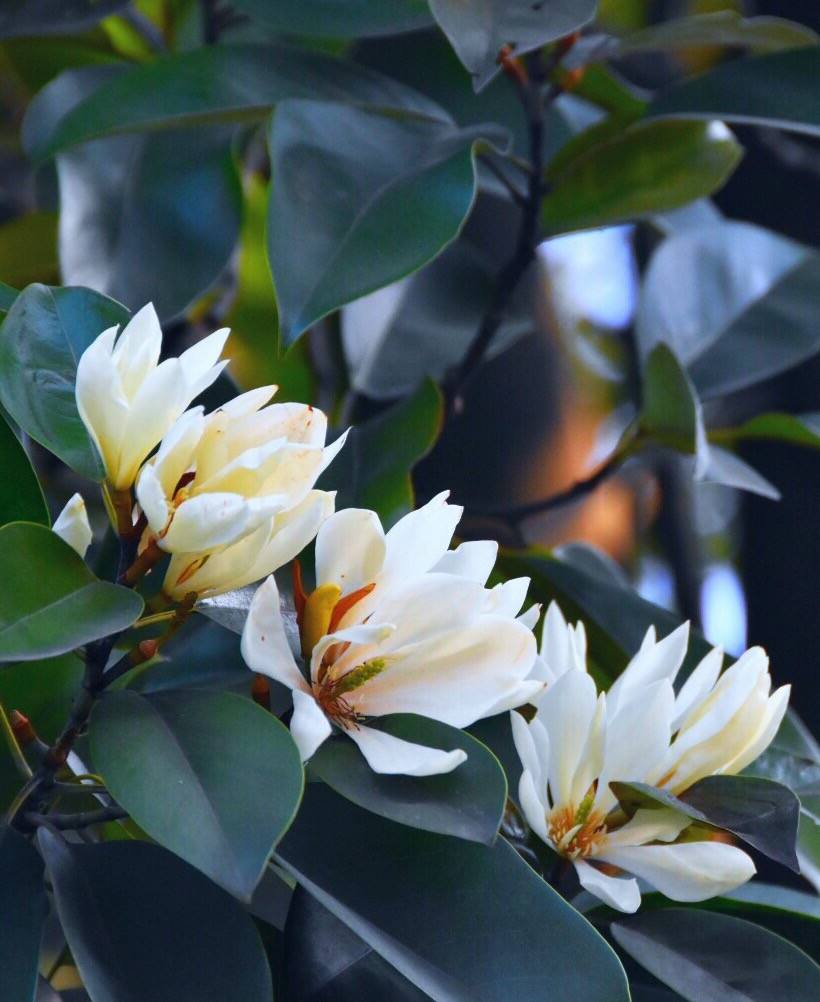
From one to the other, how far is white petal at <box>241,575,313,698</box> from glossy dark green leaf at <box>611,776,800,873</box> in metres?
0.13

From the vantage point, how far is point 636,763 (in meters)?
0.46

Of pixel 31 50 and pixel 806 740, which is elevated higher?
pixel 31 50

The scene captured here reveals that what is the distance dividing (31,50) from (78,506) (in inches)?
30.3

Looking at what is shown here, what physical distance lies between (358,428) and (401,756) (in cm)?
41

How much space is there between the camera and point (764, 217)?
1.24 meters

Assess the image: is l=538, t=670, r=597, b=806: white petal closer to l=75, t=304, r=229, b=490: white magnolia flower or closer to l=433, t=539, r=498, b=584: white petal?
l=433, t=539, r=498, b=584: white petal

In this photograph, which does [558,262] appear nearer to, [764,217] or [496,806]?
[764,217]

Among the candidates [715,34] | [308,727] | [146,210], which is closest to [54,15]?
[146,210]

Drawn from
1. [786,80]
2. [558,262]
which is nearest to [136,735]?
[786,80]

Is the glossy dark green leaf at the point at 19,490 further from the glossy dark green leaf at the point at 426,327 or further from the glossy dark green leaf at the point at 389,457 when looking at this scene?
the glossy dark green leaf at the point at 426,327

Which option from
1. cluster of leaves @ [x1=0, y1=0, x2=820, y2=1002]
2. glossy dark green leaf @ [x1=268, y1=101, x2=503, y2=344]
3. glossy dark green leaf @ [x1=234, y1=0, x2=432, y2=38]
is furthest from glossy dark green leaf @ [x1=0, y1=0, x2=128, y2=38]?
glossy dark green leaf @ [x1=268, y1=101, x2=503, y2=344]

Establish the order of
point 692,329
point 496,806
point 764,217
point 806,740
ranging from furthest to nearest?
point 764,217 → point 692,329 → point 806,740 → point 496,806

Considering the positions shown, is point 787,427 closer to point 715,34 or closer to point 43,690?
point 715,34

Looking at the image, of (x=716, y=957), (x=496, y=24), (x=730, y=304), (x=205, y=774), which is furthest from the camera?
A: (x=730, y=304)
